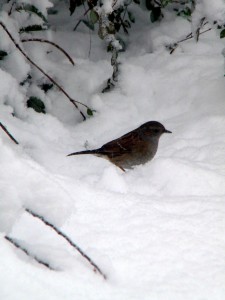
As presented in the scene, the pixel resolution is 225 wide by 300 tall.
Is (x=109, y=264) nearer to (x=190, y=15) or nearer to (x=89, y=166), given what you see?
(x=89, y=166)

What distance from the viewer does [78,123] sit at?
15.0ft

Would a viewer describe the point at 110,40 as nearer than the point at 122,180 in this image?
No

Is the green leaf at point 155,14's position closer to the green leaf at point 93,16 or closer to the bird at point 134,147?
the green leaf at point 93,16

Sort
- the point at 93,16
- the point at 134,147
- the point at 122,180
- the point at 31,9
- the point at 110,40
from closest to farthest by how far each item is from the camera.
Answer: the point at 122,180 < the point at 31,9 < the point at 93,16 < the point at 134,147 < the point at 110,40

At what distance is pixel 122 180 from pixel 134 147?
4.00 feet

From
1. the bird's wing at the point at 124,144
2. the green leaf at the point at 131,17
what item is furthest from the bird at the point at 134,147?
the green leaf at the point at 131,17

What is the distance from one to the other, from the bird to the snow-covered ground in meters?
0.11

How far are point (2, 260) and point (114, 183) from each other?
5.36 ft

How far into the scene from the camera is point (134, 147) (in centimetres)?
441

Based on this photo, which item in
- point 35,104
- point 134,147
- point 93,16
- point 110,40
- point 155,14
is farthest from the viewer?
point 155,14

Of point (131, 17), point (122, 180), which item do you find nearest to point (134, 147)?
point (122, 180)

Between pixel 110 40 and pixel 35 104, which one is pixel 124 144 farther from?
pixel 110 40

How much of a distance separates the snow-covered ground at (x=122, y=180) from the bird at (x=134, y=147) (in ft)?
0.35

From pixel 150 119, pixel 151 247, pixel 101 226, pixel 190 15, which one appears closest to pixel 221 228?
pixel 151 247
